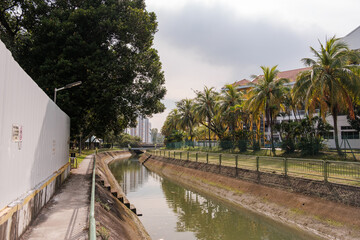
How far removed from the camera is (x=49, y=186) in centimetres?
1088

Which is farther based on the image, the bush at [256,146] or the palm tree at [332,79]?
the bush at [256,146]

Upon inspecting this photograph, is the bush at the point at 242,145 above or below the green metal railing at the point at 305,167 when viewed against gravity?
above

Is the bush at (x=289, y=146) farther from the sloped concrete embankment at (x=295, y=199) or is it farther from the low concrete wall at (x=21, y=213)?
the low concrete wall at (x=21, y=213)

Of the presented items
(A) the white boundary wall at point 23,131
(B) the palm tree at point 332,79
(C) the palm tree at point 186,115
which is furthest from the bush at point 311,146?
(C) the palm tree at point 186,115

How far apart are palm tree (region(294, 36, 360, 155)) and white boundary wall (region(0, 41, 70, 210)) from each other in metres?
20.0

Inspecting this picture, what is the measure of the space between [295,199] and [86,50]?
619 inches

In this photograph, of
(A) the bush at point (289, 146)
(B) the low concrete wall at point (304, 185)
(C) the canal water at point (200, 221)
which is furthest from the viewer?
(A) the bush at point (289, 146)

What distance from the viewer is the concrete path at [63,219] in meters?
6.83

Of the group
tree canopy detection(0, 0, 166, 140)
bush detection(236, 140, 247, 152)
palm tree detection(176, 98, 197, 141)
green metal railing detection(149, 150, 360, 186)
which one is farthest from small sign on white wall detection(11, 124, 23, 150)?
palm tree detection(176, 98, 197, 141)

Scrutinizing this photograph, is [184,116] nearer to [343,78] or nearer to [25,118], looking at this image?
[343,78]

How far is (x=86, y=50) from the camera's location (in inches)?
710

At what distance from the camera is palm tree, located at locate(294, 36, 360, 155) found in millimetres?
21422

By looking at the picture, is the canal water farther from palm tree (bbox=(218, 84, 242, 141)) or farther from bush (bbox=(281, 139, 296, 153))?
palm tree (bbox=(218, 84, 242, 141))

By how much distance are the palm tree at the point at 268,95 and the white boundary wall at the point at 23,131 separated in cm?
2517
